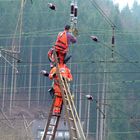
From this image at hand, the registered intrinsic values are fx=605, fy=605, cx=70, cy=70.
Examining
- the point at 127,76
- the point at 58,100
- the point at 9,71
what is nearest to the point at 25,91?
the point at 9,71

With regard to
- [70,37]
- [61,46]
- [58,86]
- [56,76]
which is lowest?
[58,86]

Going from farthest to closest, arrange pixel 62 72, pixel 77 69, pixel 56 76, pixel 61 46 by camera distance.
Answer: pixel 77 69 < pixel 61 46 < pixel 62 72 < pixel 56 76

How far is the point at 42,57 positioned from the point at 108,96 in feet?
24.9

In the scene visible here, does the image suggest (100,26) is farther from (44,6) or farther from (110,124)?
(110,124)

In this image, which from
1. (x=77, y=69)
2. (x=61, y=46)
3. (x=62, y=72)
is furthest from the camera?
(x=77, y=69)

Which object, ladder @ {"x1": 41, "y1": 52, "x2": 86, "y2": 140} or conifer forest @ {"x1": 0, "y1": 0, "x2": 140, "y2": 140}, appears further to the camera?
conifer forest @ {"x1": 0, "y1": 0, "x2": 140, "y2": 140}

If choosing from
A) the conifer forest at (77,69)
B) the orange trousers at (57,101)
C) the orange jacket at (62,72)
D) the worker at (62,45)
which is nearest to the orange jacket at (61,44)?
the worker at (62,45)

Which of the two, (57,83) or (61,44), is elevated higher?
(61,44)

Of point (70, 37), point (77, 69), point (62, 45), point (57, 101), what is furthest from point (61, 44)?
point (77, 69)

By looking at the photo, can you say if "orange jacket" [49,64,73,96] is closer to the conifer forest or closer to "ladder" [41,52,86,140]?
"ladder" [41,52,86,140]

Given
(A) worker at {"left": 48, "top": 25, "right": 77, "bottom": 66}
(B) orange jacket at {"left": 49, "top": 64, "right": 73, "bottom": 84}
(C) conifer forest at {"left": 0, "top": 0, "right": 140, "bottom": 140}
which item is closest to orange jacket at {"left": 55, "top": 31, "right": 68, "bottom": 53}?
(A) worker at {"left": 48, "top": 25, "right": 77, "bottom": 66}

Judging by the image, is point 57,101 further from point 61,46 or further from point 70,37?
point 70,37

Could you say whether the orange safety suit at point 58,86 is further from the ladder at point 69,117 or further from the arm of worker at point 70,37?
the arm of worker at point 70,37

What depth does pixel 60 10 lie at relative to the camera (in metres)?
54.5
